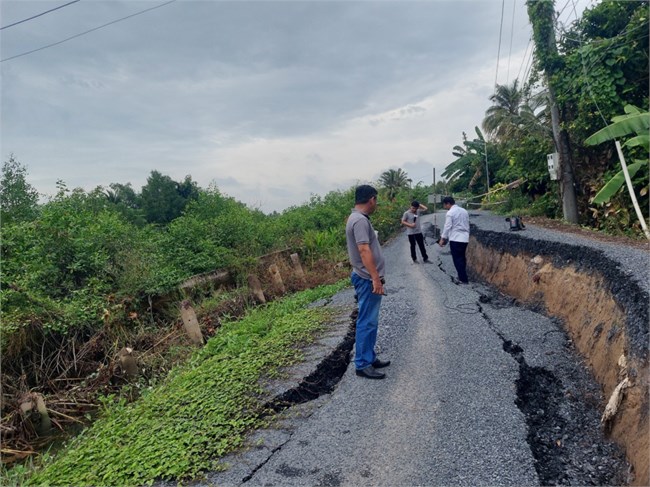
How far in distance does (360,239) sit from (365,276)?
1.36 feet

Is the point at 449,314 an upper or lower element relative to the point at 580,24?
lower

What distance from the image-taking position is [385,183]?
55875mm

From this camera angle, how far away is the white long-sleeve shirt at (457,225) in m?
8.23

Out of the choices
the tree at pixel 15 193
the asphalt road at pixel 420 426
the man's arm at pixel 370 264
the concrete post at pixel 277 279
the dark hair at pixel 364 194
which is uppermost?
the tree at pixel 15 193

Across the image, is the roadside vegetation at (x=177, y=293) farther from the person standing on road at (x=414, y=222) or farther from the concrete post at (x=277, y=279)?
the person standing on road at (x=414, y=222)

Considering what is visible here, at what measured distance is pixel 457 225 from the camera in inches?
325

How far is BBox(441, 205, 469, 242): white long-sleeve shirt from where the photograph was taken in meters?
8.23

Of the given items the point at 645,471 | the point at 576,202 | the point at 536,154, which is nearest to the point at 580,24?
the point at 536,154

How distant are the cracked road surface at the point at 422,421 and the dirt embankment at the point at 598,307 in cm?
44

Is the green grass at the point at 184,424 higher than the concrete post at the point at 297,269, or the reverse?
the concrete post at the point at 297,269

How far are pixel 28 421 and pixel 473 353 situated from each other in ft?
19.3

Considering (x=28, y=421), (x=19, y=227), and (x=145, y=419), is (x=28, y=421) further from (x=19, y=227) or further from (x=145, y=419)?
(x=19, y=227)

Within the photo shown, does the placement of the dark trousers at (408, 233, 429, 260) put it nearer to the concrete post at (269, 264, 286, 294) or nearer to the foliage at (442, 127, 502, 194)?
the concrete post at (269, 264, 286, 294)

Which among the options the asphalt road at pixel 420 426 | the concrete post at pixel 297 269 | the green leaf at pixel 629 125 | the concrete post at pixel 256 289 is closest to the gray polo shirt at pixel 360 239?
the asphalt road at pixel 420 426
